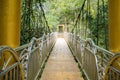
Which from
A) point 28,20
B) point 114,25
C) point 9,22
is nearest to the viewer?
point 9,22

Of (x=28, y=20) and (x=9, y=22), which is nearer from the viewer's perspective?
(x=9, y=22)

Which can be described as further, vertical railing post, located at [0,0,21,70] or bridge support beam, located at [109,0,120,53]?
bridge support beam, located at [109,0,120,53]

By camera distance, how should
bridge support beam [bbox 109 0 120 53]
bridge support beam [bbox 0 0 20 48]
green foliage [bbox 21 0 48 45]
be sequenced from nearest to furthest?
bridge support beam [bbox 0 0 20 48]
bridge support beam [bbox 109 0 120 53]
green foliage [bbox 21 0 48 45]

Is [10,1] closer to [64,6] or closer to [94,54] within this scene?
[94,54]

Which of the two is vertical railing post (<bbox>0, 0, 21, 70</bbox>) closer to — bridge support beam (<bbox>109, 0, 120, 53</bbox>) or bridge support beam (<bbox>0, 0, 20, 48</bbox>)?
bridge support beam (<bbox>0, 0, 20, 48</bbox>)

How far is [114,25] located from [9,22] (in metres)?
1.53

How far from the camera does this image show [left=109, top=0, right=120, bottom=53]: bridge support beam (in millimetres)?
3779

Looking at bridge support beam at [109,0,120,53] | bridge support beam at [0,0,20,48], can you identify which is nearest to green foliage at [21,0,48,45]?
bridge support beam at [0,0,20,48]

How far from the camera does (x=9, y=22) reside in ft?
11.8

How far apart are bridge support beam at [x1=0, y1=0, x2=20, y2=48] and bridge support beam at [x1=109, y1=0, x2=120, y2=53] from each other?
1.41 metres

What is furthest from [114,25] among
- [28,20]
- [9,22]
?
[28,20]

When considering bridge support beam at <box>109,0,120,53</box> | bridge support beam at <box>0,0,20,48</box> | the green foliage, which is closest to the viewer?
bridge support beam at <box>0,0,20,48</box>

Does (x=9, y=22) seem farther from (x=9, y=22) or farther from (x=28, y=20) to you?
(x=28, y=20)

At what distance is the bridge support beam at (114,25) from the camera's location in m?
3.78
